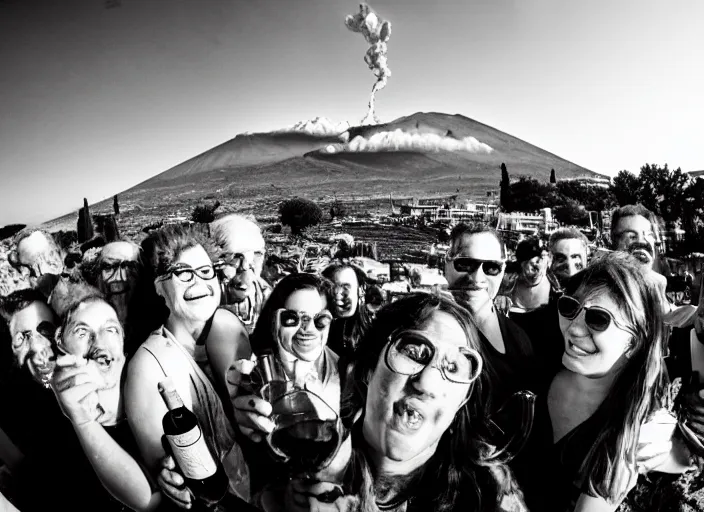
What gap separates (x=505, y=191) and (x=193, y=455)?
252 centimetres

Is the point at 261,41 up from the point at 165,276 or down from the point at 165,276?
up

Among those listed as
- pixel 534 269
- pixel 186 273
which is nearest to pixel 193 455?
pixel 186 273

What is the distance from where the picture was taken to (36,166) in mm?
3217

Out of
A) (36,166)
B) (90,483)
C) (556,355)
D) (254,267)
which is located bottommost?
(90,483)

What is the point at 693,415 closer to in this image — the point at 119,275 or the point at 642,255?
the point at 642,255

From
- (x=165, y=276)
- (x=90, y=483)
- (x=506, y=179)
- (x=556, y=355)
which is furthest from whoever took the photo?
(x=506, y=179)

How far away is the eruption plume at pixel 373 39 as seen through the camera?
10.3 feet

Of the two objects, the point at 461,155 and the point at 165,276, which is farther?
the point at 461,155

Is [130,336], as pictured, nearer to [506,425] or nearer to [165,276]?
[165,276]

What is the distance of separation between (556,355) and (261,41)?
259cm

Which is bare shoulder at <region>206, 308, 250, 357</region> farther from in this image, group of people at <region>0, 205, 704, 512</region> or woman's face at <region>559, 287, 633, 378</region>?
woman's face at <region>559, 287, 633, 378</region>

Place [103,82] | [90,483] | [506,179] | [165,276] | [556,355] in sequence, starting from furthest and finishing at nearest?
[506,179]
[103,82]
[556,355]
[90,483]
[165,276]

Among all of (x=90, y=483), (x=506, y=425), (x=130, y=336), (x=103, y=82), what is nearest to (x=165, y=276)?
(x=130, y=336)

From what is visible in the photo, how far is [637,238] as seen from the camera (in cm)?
317
